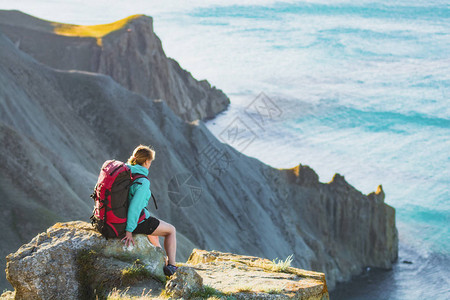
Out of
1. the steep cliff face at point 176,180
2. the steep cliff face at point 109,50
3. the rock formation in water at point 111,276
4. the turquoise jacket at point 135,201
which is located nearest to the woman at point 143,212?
the turquoise jacket at point 135,201

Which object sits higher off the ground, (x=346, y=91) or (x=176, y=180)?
(x=176, y=180)

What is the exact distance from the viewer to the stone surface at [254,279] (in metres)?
6.81

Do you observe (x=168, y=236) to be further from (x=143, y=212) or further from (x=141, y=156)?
(x=141, y=156)

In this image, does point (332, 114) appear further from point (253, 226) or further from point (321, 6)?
point (321, 6)

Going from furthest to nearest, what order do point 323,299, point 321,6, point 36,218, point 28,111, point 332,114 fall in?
1. point 321,6
2. point 332,114
3. point 28,111
4. point 36,218
5. point 323,299

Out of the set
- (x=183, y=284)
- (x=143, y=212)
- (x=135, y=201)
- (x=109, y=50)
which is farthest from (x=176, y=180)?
(x=109, y=50)

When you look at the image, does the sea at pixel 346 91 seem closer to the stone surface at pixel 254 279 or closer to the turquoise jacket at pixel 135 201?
the stone surface at pixel 254 279

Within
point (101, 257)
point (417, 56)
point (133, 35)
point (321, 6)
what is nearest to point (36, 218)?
point (101, 257)

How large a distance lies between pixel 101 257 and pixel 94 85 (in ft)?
97.5

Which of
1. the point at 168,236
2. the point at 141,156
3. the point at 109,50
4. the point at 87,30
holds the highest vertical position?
the point at 141,156

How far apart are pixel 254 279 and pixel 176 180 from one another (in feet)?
82.5

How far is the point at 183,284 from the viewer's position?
21.7ft

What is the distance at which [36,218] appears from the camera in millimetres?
18703

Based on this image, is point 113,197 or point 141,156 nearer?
point 113,197
